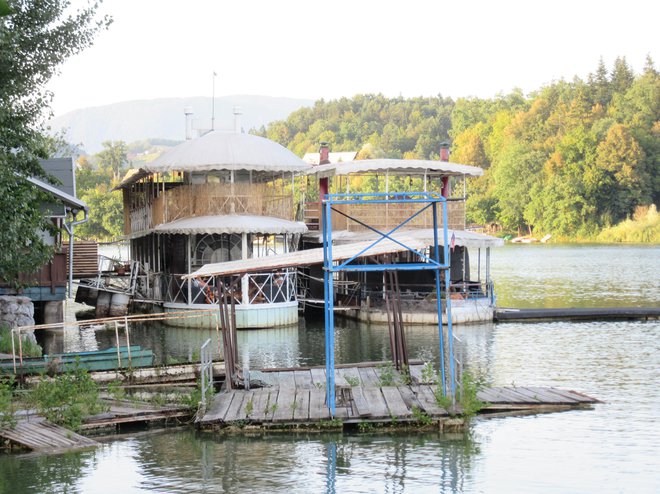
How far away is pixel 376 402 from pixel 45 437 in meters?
5.89

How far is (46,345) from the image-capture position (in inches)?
1254

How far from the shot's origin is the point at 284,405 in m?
19.7

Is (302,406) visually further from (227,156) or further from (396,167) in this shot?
(396,167)

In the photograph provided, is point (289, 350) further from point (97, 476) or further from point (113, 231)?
point (113, 231)

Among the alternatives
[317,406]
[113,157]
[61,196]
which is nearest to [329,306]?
[317,406]

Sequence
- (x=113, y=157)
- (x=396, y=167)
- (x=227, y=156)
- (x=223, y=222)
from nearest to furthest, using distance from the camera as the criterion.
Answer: (x=223, y=222), (x=227, y=156), (x=396, y=167), (x=113, y=157)

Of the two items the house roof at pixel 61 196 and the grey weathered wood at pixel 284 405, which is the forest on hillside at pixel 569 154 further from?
the grey weathered wood at pixel 284 405

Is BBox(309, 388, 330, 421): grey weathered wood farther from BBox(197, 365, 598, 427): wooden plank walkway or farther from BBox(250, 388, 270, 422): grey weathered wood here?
BBox(250, 388, 270, 422): grey weathered wood

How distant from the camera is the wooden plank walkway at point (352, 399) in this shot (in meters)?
18.8

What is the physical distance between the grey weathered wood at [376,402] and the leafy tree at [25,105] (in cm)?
781

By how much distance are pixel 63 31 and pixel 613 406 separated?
14.8m

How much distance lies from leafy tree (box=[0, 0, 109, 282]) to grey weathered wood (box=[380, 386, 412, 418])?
26.7ft

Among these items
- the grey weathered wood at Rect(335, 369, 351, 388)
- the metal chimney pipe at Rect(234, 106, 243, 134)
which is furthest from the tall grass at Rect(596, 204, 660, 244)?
the grey weathered wood at Rect(335, 369, 351, 388)

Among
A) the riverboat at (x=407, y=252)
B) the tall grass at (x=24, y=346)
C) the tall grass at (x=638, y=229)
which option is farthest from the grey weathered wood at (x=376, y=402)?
the tall grass at (x=638, y=229)
